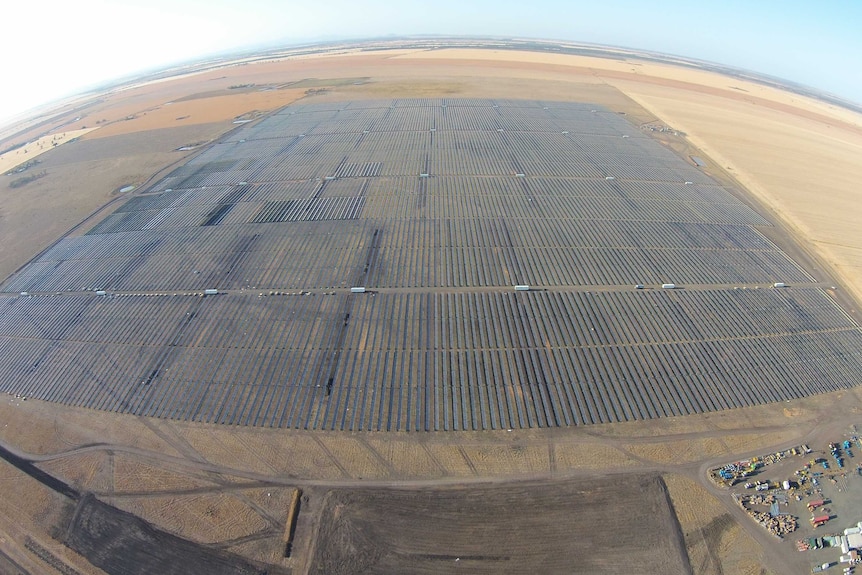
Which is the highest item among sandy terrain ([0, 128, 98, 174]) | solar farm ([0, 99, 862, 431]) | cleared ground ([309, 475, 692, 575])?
sandy terrain ([0, 128, 98, 174])

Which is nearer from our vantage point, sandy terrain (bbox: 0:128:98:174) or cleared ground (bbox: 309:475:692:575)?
cleared ground (bbox: 309:475:692:575)

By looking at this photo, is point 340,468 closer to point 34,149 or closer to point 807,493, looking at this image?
point 807,493

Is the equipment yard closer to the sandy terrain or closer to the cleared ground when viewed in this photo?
the cleared ground

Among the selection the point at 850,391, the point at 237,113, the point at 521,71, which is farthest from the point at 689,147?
the point at 237,113

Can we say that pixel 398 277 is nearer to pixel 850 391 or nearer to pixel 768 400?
pixel 768 400

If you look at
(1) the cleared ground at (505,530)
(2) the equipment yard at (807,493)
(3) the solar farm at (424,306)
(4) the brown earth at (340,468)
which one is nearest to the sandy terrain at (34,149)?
(3) the solar farm at (424,306)

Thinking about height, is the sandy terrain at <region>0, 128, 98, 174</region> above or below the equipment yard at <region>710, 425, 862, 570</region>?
above

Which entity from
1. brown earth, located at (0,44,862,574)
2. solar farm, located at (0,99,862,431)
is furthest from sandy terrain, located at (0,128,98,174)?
brown earth, located at (0,44,862,574)
